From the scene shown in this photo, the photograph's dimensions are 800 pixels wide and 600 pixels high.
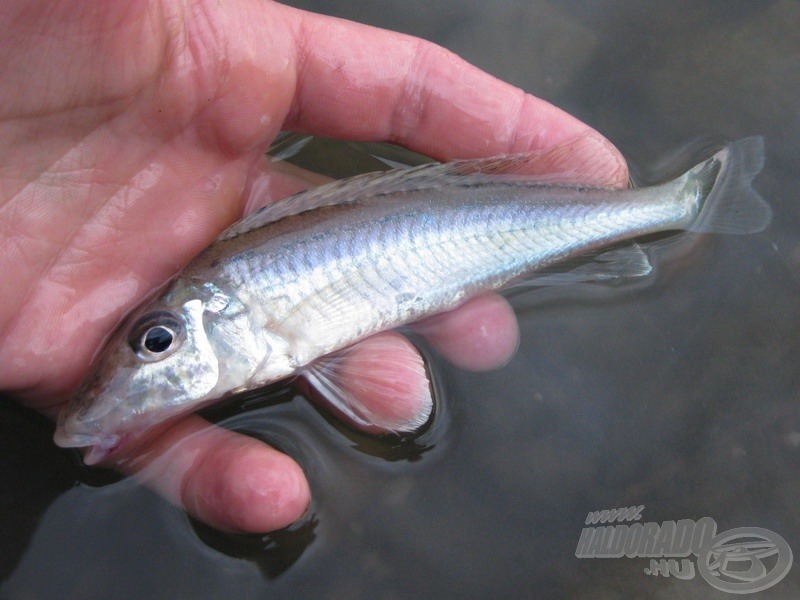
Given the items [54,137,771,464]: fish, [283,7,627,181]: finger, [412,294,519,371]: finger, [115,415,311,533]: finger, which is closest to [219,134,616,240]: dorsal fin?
[54,137,771,464]: fish

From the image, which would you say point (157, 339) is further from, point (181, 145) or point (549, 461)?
point (549, 461)

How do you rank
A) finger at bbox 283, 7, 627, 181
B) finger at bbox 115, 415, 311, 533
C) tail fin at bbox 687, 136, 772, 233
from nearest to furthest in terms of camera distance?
finger at bbox 115, 415, 311, 533
finger at bbox 283, 7, 627, 181
tail fin at bbox 687, 136, 772, 233

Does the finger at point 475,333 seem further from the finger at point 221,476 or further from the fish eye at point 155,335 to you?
the fish eye at point 155,335

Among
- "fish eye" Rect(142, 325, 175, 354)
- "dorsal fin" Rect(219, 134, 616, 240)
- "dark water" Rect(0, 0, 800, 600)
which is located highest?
"dorsal fin" Rect(219, 134, 616, 240)

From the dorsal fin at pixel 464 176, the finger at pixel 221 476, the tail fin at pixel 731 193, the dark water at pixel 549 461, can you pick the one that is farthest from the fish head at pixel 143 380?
the tail fin at pixel 731 193

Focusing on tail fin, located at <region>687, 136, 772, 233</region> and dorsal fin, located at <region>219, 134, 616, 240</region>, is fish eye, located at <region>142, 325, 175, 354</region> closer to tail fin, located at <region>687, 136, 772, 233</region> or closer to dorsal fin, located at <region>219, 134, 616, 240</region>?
dorsal fin, located at <region>219, 134, 616, 240</region>

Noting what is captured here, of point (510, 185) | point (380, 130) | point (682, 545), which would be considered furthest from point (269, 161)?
point (682, 545)

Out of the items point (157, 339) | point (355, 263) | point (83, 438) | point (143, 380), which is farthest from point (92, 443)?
point (355, 263)
